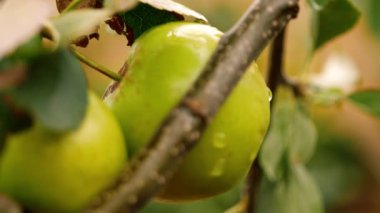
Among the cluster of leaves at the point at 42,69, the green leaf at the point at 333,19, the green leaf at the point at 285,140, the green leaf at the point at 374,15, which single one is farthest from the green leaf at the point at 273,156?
the green leaf at the point at 374,15

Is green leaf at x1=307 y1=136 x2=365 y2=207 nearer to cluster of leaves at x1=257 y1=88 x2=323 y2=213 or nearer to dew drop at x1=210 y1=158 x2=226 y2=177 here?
cluster of leaves at x1=257 y1=88 x2=323 y2=213

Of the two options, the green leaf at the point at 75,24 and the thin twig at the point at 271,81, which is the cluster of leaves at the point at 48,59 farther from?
the thin twig at the point at 271,81

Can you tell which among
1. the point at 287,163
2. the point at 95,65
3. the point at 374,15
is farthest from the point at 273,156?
the point at 374,15

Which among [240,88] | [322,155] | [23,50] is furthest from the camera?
[322,155]

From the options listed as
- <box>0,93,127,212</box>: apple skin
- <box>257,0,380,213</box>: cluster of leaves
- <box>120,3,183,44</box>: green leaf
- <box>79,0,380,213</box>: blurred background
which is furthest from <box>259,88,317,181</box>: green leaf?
<box>79,0,380,213</box>: blurred background

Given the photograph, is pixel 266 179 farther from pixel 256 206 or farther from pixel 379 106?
pixel 379 106

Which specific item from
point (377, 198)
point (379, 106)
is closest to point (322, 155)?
point (377, 198)

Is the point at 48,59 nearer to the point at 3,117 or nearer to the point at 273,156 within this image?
the point at 3,117

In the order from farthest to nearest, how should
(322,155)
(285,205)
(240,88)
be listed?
(322,155), (285,205), (240,88)
